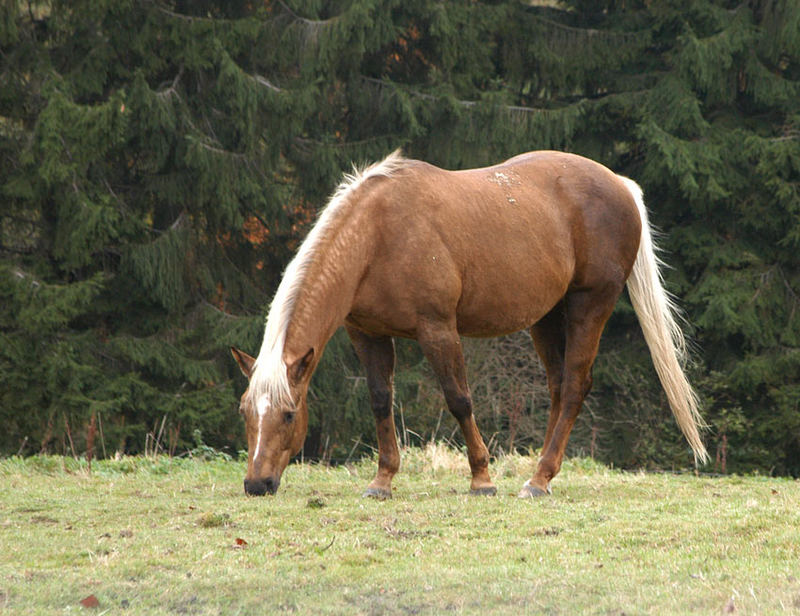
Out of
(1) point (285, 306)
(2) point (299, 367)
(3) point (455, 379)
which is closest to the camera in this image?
(2) point (299, 367)

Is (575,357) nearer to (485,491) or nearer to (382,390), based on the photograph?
(485,491)

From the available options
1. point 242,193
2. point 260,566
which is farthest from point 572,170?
point 242,193

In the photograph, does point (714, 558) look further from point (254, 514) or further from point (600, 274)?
point (600, 274)

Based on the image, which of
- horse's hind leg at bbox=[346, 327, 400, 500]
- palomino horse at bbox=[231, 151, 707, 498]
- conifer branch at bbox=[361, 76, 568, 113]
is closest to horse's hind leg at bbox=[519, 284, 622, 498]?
palomino horse at bbox=[231, 151, 707, 498]

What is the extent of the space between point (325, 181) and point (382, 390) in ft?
34.6

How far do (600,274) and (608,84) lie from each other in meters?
13.1

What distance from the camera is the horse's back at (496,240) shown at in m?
6.09

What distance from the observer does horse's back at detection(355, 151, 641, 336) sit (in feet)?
20.0

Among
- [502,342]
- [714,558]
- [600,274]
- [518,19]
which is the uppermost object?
[518,19]

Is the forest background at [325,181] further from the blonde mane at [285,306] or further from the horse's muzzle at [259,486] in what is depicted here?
the horse's muzzle at [259,486]

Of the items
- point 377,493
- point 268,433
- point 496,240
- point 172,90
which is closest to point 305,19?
point 172,90

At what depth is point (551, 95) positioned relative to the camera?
763 inches

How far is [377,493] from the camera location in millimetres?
6270

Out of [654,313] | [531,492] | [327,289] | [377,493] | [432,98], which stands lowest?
[377,493]
